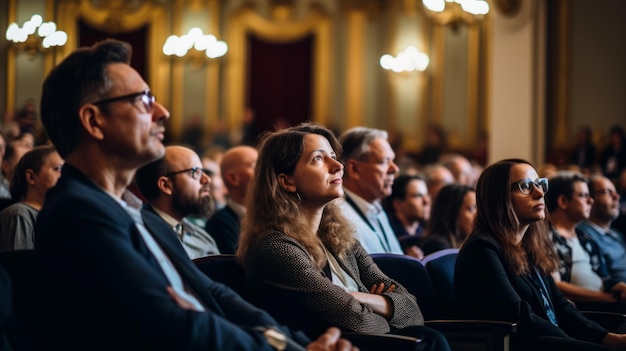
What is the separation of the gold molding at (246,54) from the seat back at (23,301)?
14.9 m

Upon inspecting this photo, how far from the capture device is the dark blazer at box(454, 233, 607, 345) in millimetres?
3656

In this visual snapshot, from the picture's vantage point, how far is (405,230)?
5.96 meters

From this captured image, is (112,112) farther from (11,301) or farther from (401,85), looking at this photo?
(401,85)

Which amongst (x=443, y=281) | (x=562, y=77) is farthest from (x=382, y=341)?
(x=562, y=77)

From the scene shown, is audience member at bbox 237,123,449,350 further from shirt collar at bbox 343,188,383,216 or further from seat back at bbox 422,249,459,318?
shirt collar at bbox 343,188,383,216

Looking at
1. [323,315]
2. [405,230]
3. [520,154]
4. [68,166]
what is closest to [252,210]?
[323,315]

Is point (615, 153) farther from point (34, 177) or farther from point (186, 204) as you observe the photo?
point (34, 177)

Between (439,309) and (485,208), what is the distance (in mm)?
453

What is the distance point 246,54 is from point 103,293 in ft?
51.4

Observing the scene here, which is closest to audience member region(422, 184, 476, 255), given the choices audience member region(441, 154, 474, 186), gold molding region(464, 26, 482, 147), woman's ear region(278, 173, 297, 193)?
woman's ear region(278, 173, 297, 193)

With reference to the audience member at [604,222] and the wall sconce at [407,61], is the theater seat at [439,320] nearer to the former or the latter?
the audience member at [604,222]

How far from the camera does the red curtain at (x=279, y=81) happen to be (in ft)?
58.2

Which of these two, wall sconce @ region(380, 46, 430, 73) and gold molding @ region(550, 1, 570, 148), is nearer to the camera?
gold molding @ region(550, 1, 570, 148)

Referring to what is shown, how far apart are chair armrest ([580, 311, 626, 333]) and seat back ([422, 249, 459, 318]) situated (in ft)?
2.06
